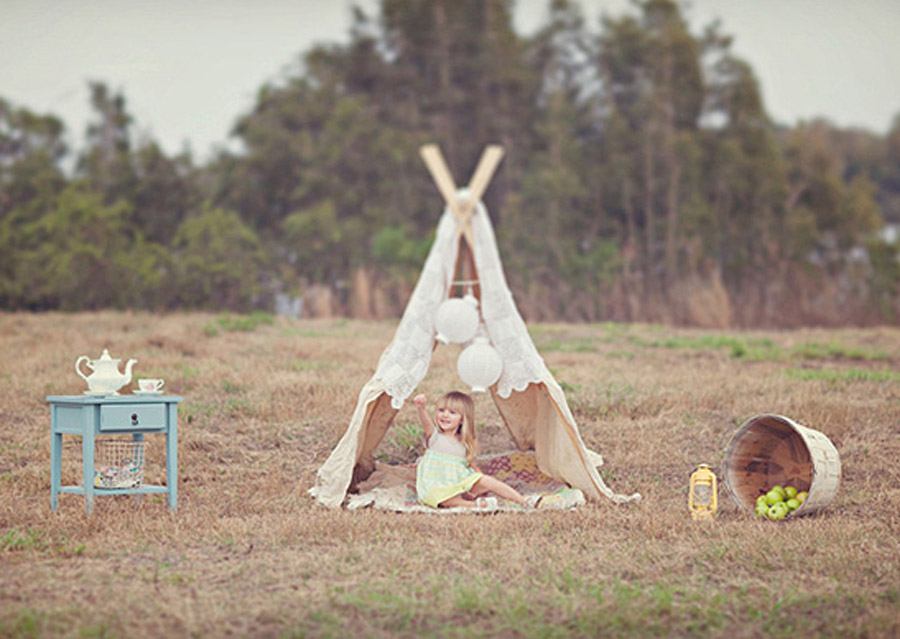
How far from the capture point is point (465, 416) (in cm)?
687

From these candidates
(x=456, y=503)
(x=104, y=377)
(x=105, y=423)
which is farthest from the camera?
(x=456, y=503)

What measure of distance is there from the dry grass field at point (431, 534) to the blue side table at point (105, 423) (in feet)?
0.45

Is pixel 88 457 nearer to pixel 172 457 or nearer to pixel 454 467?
pixel 172 457

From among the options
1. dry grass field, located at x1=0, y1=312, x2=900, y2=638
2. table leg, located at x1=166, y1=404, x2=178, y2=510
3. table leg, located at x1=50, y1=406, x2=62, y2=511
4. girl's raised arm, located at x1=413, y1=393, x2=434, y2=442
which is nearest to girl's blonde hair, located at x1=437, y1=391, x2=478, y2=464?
girl's raised arm, located at x1=413, y1=393, x2=434, y2=442

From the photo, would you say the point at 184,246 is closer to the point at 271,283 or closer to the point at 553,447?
the point at 271,283

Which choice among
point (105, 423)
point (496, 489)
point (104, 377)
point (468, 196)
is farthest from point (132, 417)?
point (468, 196)

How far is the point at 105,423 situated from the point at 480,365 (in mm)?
2070

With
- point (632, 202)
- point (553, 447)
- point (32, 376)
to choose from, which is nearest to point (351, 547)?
point (553, 447)

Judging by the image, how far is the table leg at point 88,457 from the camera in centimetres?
603

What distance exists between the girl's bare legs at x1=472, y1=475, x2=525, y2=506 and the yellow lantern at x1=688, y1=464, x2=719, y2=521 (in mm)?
945

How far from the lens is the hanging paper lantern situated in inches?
264

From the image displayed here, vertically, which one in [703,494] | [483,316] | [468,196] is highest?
[468,196]

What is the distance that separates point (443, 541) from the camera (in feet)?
18.4

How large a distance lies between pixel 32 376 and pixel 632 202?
590 inches
